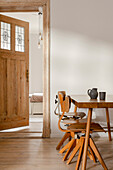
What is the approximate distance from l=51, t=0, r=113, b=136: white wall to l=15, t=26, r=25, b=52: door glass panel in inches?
48.6

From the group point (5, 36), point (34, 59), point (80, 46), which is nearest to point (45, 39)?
point (80, 46)

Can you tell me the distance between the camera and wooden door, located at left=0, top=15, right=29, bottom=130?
504 centimetres

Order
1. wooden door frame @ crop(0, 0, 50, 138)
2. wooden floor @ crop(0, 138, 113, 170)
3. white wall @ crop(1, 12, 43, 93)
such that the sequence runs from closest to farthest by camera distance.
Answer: wooden floor @ crop(0, 138, 113, 170)
wooden door frame @ crop(0, 0, 50, 138)
white wall @ crop(1, 12, 43, 93)

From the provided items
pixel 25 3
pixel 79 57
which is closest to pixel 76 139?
pixel 79 57

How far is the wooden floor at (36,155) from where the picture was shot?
9.30 ft

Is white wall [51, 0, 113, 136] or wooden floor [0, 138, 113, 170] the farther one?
white wall [51, 0, 113, 136]

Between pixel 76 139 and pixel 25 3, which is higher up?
pixel 25 3

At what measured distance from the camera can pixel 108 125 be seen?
4188 mm

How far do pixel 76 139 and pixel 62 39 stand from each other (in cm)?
203

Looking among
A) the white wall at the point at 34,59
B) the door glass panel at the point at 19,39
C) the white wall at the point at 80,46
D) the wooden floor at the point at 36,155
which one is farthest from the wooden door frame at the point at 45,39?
the white wall at the point at 34,59

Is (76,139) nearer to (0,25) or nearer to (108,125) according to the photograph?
(108,125)

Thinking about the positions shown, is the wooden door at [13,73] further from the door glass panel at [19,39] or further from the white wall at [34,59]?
the white wall at [34,59]

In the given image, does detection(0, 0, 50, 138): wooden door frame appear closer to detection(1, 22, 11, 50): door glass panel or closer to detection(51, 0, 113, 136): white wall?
detection(51, 0, 113, 136): white wall

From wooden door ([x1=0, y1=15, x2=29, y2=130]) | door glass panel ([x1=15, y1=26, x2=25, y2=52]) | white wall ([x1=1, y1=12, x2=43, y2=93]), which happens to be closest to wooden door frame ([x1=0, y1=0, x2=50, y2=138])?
wooden door ([x1=0, y1=15, x2=29, y2=130])
